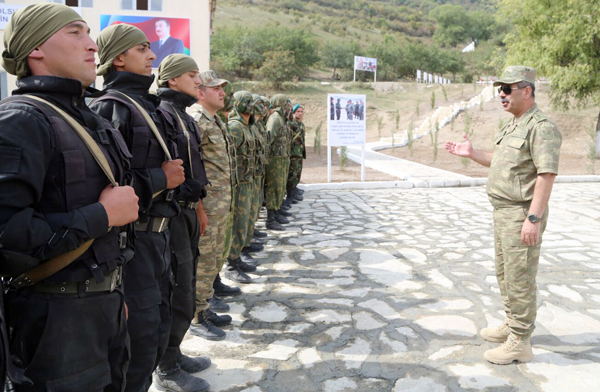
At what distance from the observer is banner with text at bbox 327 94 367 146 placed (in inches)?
440

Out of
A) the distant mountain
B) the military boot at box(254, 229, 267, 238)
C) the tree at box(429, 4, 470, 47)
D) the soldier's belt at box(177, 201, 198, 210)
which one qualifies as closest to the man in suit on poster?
the military boot at box(254, 229, 267, 238)

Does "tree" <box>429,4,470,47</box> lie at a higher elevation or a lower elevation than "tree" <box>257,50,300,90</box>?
higher

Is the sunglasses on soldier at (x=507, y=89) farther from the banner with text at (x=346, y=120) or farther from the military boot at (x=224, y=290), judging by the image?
the banner with text at (x=346, y=120)

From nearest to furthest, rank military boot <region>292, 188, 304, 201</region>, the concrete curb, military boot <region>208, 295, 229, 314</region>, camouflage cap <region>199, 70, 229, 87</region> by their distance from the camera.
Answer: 1. camouflage cap <region>199, 70, 229, 87</region>
2. military boot <region>208, 295, 229, 314</region>
3. military boot <region>292, 188, 304, 201</region>
4. the concrete curb

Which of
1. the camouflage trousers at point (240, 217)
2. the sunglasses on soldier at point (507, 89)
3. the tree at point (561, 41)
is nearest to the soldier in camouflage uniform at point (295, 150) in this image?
the camouflage trousers at point (240, 217)

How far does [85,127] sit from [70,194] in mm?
273

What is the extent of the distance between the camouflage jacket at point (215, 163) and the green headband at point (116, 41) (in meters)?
1.03

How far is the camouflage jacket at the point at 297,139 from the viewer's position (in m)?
8.50

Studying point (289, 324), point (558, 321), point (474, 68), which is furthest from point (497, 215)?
point (474, 68)

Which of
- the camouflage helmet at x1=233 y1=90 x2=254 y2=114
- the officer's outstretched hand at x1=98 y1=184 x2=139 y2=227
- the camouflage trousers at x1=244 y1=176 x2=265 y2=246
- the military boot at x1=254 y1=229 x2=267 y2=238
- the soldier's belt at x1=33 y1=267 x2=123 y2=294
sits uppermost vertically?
the camouflage helmet at x1=233 y1=90 x2=254 y2=114

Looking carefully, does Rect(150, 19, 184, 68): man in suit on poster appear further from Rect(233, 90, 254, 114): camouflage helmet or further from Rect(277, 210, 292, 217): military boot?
Rect(233, 90, 254, 114): camouflage helmet

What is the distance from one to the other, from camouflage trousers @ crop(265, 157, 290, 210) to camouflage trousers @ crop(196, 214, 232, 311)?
11.4ft

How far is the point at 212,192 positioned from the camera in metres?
3.48

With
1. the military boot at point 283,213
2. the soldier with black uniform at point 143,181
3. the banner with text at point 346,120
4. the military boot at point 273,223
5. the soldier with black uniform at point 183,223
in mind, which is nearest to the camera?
the soldier with black uniform at point 143,181
